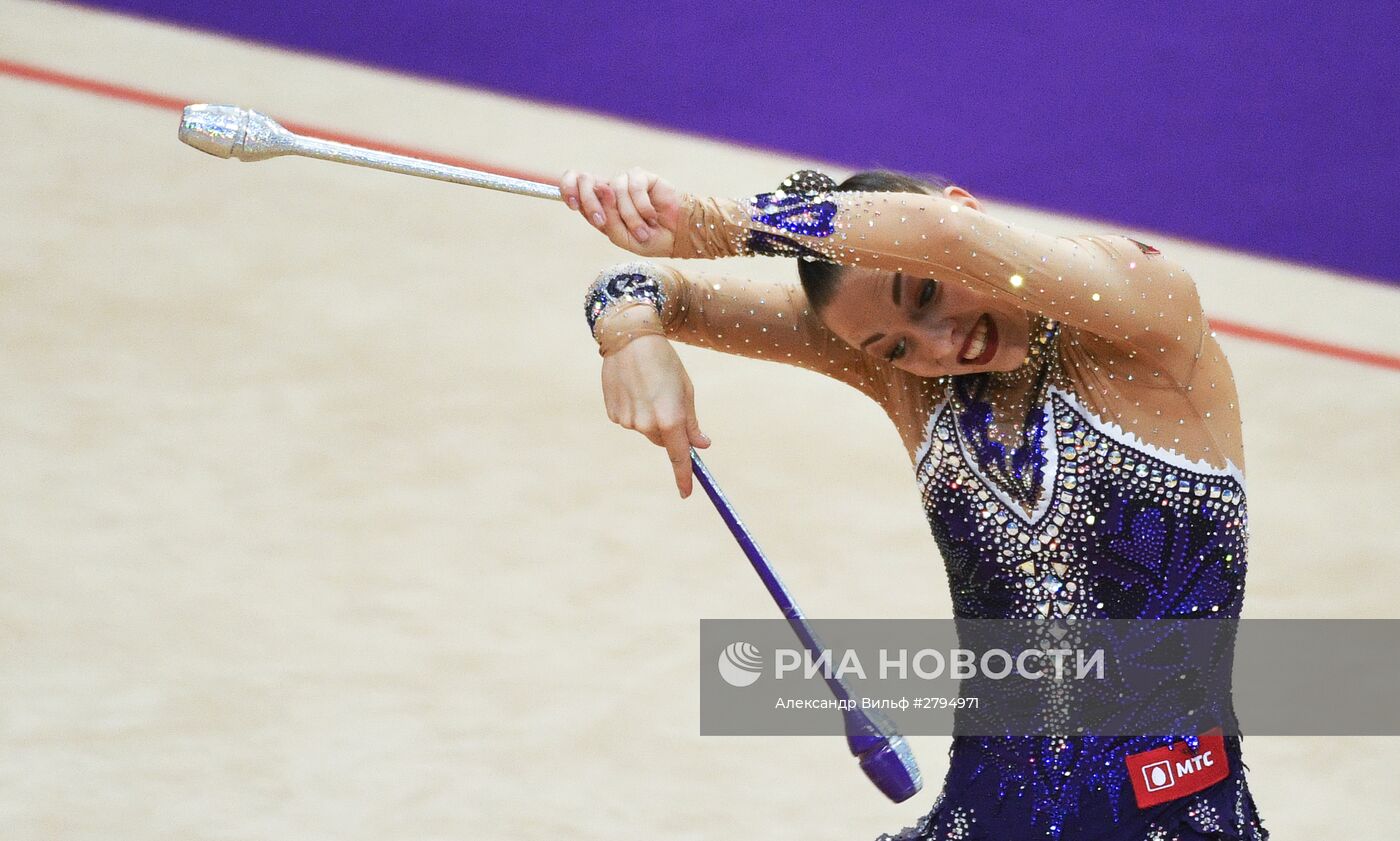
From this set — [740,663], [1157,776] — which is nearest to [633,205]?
[1157,776]

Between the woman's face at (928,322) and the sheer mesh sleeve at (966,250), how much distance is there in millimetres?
77

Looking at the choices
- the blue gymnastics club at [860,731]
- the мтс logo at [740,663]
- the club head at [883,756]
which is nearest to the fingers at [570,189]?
the blue gymnastics club at [860,731]

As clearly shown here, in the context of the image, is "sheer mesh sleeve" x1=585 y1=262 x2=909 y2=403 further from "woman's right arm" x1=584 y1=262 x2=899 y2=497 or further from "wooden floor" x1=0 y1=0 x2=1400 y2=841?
"wooden floor" x1=0 y1=0 x2=1400 y2=841

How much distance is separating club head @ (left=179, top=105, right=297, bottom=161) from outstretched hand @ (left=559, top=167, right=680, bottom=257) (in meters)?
0.28

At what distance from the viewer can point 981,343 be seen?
165 centimetres

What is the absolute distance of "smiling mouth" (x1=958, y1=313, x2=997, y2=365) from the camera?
5.38 ft

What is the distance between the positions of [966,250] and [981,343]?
179 millimetres

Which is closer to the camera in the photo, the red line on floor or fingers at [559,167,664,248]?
fingers at [559,167,664,248]

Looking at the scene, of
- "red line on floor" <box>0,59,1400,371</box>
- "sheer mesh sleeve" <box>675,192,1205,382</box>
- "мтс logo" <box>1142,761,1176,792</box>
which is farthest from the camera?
"red line on floor" <box>0,59,1400,371</box>

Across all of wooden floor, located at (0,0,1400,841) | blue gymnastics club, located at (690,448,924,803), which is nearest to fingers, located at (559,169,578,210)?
blue gymnastics club, located at (690,448,924,803)

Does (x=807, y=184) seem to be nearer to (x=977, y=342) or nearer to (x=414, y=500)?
(x=977, y=342)

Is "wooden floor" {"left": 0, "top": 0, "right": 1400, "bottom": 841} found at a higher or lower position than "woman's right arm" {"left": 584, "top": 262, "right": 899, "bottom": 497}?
higher

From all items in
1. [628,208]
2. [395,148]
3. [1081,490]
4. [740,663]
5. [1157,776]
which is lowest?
[1157,776]

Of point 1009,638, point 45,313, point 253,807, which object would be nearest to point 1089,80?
point 45,313
